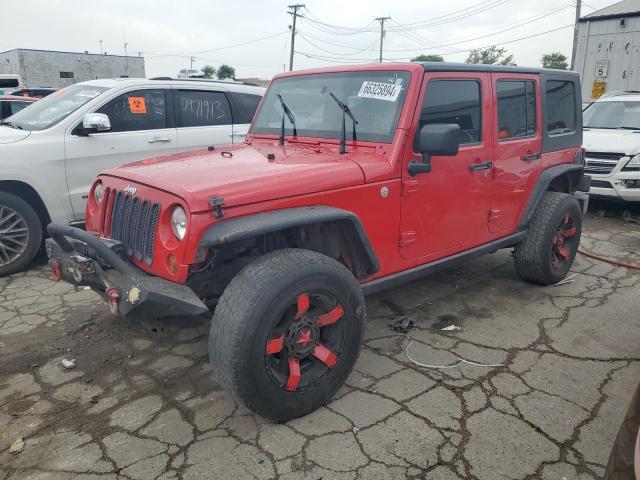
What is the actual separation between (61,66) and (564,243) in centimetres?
3469

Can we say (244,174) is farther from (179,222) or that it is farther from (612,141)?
(612,141)

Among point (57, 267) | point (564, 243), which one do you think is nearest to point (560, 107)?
point (564, 243)

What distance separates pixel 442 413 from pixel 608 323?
1.95 meters

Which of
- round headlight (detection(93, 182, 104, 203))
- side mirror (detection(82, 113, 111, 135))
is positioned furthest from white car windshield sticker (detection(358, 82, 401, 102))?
side mirror (detection(82, 113, 111, 135))

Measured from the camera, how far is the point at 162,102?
18.6 ft

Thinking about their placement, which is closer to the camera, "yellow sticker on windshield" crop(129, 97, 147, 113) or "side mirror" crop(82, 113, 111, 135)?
"side mirror" crop(82, 113, 111, 135)

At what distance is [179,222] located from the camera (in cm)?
243

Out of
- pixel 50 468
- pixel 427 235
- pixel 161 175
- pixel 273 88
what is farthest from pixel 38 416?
pixel 273 88

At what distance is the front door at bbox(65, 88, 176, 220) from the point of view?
501 centimetres

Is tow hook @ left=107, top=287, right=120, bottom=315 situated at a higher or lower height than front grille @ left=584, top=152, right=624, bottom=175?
lower

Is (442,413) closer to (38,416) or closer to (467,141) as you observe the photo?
(467,141)

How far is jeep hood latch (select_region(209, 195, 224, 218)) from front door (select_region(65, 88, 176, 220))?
3.33 meters

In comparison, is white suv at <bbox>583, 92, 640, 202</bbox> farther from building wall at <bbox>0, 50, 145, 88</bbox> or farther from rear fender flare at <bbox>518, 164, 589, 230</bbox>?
building wall at <bbox>0, 50, 145, 88</bbox>

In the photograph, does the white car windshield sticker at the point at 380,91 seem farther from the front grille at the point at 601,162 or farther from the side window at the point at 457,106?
the front grille at the point at 601,162
